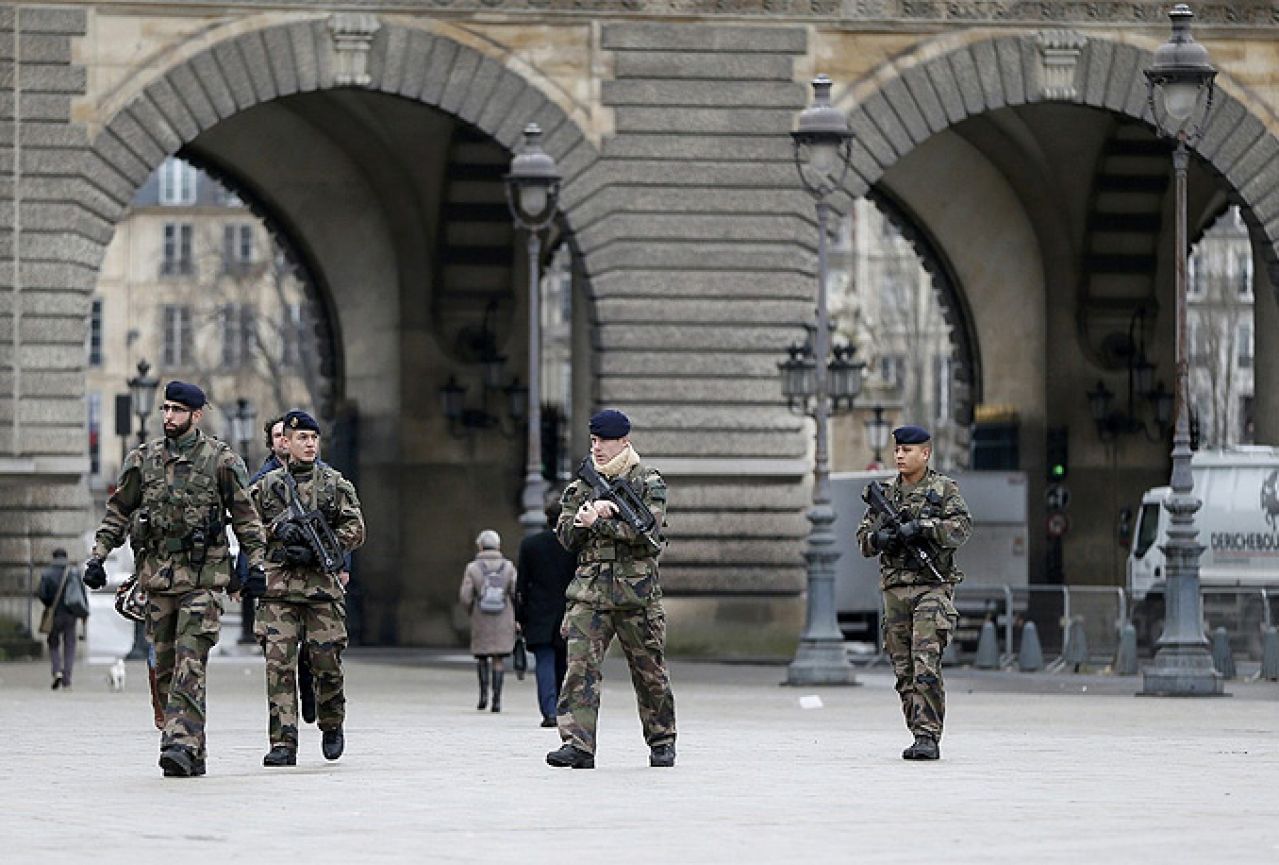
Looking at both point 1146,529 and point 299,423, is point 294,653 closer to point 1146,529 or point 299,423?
point 299,423

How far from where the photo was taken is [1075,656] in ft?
130

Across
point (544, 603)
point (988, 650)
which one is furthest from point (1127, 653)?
point (544, 603)

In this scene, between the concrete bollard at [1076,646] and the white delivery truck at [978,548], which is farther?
the white delivery truck at [978,548]

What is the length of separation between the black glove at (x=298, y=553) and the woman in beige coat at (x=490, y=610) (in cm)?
957

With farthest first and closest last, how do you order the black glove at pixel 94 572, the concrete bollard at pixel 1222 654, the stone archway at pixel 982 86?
the stone archway at pixel 982 86 < the concrete bollard at pixel 1222 654 < the black glove at pixel 94 572

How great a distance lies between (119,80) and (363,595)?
37.3 feet

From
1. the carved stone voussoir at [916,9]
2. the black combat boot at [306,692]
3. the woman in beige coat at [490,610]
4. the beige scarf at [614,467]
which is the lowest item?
the black combat boot at [306,692]

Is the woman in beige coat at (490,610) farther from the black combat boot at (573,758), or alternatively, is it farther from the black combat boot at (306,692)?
the black combat boot at (573,758)

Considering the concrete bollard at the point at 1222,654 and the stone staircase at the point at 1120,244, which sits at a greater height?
the stone staircase at the point at 1120,244

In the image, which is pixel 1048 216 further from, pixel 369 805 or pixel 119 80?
pixel 369 805

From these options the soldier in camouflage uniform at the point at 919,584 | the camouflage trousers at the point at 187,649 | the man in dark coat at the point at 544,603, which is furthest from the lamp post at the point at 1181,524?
the camouflage trousers at the point at 187,649

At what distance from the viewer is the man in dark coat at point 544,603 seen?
1080 inches

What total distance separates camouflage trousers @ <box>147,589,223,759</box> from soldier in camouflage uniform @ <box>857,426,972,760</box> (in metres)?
4.00

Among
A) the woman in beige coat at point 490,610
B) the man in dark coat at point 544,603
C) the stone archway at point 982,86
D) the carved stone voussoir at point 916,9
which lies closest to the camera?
the man in dark coat at point 544,603
